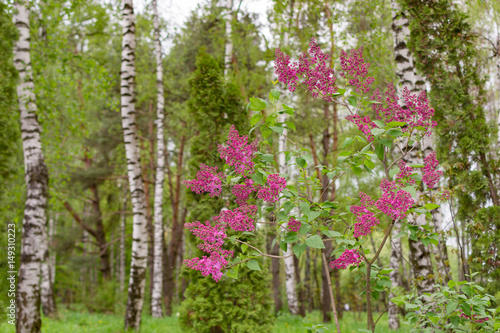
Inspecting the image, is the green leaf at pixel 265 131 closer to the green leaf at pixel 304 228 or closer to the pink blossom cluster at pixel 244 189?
the pink blossom cluster at pixel 244 189

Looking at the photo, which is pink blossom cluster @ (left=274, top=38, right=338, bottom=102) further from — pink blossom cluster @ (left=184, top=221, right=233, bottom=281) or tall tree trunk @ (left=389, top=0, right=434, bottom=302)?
tall tree trunk @ (left=389, top=0, right=434, bottom=302)

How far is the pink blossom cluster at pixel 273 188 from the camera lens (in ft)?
7.21

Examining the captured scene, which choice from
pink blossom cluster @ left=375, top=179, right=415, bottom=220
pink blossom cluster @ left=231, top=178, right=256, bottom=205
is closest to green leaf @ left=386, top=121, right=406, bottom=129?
pink blossom cluster @ left=375, top=179, right=415, bottom=220

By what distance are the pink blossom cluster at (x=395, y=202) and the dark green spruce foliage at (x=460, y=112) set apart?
3.05 m

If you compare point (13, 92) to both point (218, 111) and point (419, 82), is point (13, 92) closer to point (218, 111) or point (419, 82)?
point (218, 111)

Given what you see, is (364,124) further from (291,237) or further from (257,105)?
(291,237)

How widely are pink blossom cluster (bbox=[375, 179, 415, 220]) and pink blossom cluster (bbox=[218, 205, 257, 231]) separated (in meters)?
0.78

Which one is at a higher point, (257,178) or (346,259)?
(257,178)

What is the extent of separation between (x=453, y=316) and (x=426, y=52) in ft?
12.6

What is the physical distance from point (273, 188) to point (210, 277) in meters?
3.98

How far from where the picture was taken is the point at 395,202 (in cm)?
206

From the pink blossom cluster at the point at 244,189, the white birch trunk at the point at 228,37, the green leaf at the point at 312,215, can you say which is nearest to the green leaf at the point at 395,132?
the green leaf at the point at 312,215

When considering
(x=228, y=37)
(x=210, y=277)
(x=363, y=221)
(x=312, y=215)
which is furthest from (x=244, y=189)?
(x=228, y=37)

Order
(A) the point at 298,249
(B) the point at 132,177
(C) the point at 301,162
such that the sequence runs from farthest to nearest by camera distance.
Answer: (B) the point at 132,177
(C) the point at 301,162
(A) the point at 298,249
